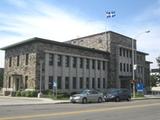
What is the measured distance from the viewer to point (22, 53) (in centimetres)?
4759

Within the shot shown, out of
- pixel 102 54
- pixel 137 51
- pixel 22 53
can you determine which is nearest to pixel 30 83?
pixel 22 53

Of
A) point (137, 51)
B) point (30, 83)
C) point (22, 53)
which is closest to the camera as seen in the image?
point (30, 83)

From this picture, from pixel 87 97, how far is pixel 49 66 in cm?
1493

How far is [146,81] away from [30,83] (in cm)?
3679

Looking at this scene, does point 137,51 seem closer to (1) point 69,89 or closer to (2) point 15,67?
(1) point 69,89

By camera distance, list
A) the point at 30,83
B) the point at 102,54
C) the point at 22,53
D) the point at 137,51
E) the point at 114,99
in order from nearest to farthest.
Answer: the point at 114,99
the point at 30,83
the point at 22,53
the point at 102,54
the point at 137,51

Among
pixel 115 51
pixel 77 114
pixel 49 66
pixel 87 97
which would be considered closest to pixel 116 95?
pixel 87 97

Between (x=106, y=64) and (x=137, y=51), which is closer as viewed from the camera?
(x=106, y=64)

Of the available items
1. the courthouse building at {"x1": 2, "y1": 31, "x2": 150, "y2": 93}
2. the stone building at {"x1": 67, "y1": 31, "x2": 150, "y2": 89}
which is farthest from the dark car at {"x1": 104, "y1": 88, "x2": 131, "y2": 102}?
the stone building at {"x1": 67, "y1": 31, "x2": 150, "y2": 89}

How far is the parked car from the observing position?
3168cm

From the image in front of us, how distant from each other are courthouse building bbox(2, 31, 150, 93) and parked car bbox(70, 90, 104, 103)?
40.9 feet

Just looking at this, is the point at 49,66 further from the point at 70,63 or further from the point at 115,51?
the point at 115,51

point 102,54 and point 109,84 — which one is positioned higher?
point 102,54

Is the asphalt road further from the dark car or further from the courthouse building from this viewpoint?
the courthouse building
